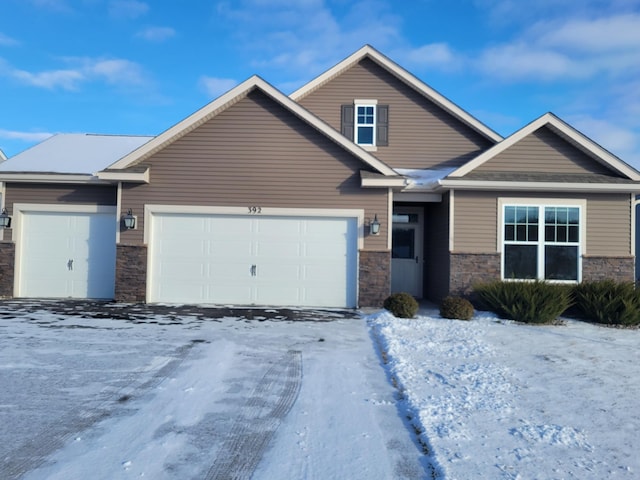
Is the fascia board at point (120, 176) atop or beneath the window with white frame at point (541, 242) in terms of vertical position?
atop

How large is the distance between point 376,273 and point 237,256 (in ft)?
11.3

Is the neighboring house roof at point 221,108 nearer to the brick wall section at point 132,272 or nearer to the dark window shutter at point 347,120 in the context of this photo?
the brick wall section at point 132,272

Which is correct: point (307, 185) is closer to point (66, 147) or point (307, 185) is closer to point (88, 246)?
point (88, 246)

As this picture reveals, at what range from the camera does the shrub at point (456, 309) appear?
10.7m

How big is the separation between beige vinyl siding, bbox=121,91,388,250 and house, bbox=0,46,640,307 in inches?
1.1

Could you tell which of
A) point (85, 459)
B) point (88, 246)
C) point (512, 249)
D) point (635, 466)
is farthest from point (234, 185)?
point (635, 466)

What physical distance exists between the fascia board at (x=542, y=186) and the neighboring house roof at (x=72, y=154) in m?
9.01

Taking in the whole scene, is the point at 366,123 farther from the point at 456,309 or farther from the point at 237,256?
the point at 456,309

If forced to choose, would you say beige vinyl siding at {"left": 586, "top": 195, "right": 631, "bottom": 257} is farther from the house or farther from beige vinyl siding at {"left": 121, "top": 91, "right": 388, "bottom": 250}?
beige vinyl siding at {"left": 121, "top": 91, "right": 388, "bottom": 250}

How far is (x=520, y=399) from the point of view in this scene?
5477mm

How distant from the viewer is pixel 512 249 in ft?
41.2

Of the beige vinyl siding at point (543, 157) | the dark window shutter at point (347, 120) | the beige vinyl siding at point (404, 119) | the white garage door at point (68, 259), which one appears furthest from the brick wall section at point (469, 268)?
the white garage door at point (68, 259)

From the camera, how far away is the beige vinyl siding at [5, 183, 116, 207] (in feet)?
42.5

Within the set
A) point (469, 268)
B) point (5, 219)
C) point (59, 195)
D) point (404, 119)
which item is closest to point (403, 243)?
point (469, 268)
